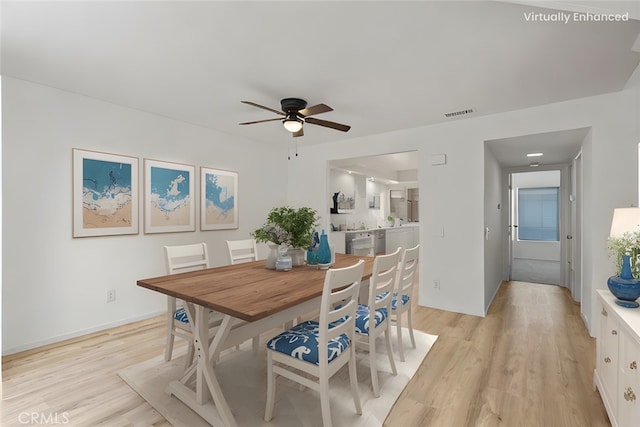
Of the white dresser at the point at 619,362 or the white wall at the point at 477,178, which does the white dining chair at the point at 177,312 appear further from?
the white wall at the point at 477,178

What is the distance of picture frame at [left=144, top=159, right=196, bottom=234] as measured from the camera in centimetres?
357

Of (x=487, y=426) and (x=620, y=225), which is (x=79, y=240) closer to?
(x=487, y=426)

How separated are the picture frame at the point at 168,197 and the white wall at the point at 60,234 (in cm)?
9

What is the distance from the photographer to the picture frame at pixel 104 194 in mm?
3018

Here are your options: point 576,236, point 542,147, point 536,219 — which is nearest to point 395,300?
point 542,147

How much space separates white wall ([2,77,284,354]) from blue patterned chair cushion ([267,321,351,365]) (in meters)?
2.48

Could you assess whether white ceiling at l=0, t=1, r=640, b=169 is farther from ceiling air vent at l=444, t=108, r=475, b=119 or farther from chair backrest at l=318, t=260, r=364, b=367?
chair backrest at l=318, t=260, r=364, b=367

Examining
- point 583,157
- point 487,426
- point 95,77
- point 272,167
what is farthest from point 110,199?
point 583,157

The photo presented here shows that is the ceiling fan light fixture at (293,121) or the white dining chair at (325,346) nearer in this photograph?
the white dining chair at (325,346)

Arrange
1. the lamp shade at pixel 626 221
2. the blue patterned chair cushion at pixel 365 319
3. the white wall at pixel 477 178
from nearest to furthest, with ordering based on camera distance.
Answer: the lamp shade at pixel 626 221, the blue patterned chair cushion at pixel 365 319, the white wall at pixel 477 178

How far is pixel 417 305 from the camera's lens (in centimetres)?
405

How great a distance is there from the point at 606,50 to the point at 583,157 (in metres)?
1.73

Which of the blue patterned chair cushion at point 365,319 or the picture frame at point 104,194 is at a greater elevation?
the picture frame at point 104,194

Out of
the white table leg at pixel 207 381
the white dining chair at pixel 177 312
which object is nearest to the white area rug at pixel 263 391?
the white table leg at pixel 207 381
